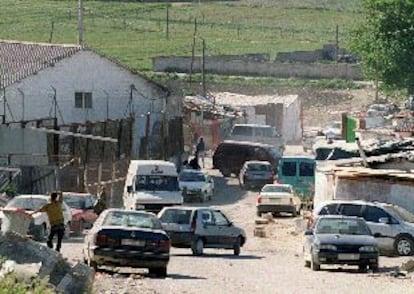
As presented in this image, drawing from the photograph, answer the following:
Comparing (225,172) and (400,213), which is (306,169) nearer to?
(225,172)

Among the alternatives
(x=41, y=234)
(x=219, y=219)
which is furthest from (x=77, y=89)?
(x=41, y=234)

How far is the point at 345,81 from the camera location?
129 metres

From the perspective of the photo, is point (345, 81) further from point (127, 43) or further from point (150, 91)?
point (150, 91)

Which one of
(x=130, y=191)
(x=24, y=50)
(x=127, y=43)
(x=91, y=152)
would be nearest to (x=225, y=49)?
(x=127, y=43)

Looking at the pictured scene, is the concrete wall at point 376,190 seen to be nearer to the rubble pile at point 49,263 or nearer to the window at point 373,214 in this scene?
the window at point 373,214

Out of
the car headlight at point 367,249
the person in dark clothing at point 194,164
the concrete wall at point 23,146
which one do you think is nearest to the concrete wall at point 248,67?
the person in dark clothing at point 194,164

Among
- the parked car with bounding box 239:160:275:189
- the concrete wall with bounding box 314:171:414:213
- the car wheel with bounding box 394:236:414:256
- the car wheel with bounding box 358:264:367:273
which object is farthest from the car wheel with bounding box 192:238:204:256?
the parked car with bounding box 239:160:275:189

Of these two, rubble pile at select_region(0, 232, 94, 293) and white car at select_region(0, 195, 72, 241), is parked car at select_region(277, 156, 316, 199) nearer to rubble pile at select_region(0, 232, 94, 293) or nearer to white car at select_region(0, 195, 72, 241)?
white car at select_region(0, 195, 72, 241)

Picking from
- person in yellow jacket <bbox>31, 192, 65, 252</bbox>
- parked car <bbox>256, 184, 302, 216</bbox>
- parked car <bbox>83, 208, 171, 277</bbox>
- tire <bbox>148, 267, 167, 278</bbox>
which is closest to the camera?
parked car <bbox>83, 208, 171, 277</bbox>

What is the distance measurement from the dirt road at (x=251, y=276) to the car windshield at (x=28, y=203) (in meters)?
1.50

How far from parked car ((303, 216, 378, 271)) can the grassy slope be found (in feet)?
271

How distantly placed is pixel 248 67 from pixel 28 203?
269 feet

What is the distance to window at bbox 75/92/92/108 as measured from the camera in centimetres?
7088

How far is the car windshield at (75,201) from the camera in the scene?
168 ft
